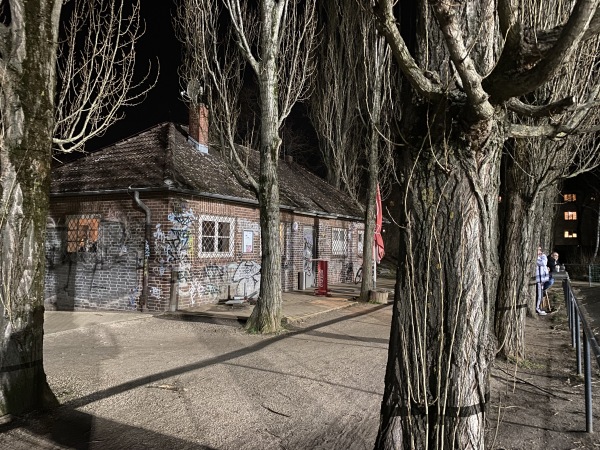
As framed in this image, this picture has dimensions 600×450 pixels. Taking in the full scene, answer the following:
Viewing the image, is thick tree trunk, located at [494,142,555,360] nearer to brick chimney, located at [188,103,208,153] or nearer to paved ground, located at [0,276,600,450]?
paved ground, located at [0,276,600,450]

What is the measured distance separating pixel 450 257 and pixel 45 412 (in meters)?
4.62

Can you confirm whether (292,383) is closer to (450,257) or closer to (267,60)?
(450,257)

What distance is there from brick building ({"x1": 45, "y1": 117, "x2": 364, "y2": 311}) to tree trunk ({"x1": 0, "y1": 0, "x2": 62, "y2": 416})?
644 centimetres

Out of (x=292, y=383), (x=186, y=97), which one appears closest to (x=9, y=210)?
(x=292, y=383)

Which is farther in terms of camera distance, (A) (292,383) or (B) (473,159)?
(A) (292,383)

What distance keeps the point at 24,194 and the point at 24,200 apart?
0.06m

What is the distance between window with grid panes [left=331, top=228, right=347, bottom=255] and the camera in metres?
20.8

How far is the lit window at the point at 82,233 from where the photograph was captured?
42.6ft

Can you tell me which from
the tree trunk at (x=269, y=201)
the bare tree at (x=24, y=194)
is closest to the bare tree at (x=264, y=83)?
the tree trunk at (x=269, y=201)

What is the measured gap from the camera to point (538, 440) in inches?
180

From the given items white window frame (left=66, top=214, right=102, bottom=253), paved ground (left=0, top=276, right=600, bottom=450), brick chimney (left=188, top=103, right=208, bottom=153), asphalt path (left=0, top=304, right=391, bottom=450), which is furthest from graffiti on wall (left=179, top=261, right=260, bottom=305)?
brick chimney (left=188, top=103, right=208, bottom=153)

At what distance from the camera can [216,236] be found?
533 inches

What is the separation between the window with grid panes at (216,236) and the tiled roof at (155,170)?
2.58 ft

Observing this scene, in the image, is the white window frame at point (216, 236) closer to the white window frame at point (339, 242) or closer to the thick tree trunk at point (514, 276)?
the white window frame at point (339, 242)
